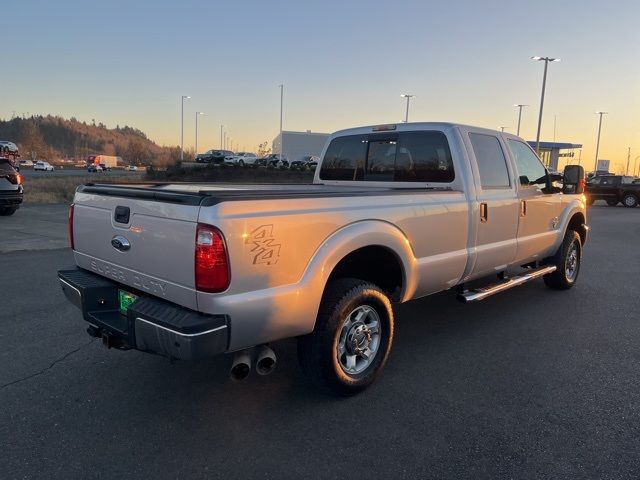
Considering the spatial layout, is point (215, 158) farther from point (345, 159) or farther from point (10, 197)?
point (345, 159)

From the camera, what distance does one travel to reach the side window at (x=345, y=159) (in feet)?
17.7

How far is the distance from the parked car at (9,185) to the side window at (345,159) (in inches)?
397

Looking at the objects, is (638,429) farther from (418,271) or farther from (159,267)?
(159,267)

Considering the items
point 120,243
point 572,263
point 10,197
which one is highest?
point 120,243

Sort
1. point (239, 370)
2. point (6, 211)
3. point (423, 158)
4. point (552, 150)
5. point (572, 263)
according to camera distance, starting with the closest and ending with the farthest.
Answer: point (239, 370)
point (423, 158)
point (572, 263)
point (6, 211)
point (552, 150)

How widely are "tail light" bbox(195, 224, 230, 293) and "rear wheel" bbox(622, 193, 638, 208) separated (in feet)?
97.8

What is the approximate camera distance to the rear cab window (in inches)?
185

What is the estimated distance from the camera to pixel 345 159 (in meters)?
5.60

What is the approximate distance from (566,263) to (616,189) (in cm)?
2413

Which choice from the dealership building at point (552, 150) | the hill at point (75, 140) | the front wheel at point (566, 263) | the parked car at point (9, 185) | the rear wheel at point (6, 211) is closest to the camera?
the front wheel at point (566, 263)

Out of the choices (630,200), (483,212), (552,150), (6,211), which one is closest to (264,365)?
(483,212)

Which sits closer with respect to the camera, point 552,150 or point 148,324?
point 148,324

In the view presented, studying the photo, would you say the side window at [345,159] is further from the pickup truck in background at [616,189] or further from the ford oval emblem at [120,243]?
the pickup truck in background at [616,189]

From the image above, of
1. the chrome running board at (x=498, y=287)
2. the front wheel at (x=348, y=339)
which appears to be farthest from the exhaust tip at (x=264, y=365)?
the chrome running board at (x=498, y=287)
